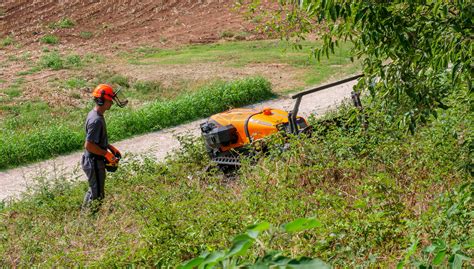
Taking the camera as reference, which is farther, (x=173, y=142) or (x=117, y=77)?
(x=117, y=77)

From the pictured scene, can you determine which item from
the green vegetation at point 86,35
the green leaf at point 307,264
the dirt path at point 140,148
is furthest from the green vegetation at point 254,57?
the green leaf at point 307,264

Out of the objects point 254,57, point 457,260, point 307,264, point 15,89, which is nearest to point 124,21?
point 254,57

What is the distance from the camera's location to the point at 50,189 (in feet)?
31.6

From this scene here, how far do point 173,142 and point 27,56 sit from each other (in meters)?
9.22

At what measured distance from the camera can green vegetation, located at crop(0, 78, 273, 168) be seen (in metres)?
12.7

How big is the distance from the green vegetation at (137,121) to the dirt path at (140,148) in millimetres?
239

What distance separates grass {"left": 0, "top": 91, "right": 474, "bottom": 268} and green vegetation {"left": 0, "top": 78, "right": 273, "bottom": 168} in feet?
12.8

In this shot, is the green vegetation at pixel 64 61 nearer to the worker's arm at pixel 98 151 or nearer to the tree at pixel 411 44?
the worker's arm at pixel 98 151

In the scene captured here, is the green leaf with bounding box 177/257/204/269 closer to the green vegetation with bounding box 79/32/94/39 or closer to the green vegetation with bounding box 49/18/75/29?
the green vegetation with bounding box 79/32/94/39

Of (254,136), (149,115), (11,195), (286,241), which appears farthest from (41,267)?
(149,115)

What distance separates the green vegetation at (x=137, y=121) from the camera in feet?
41.8

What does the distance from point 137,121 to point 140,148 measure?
1.19m

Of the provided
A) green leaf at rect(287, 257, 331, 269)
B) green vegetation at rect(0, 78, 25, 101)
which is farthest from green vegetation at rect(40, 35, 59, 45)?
green leaf at rect(287, 257, 331, 269)

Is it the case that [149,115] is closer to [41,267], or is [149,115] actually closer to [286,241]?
[41,267]
